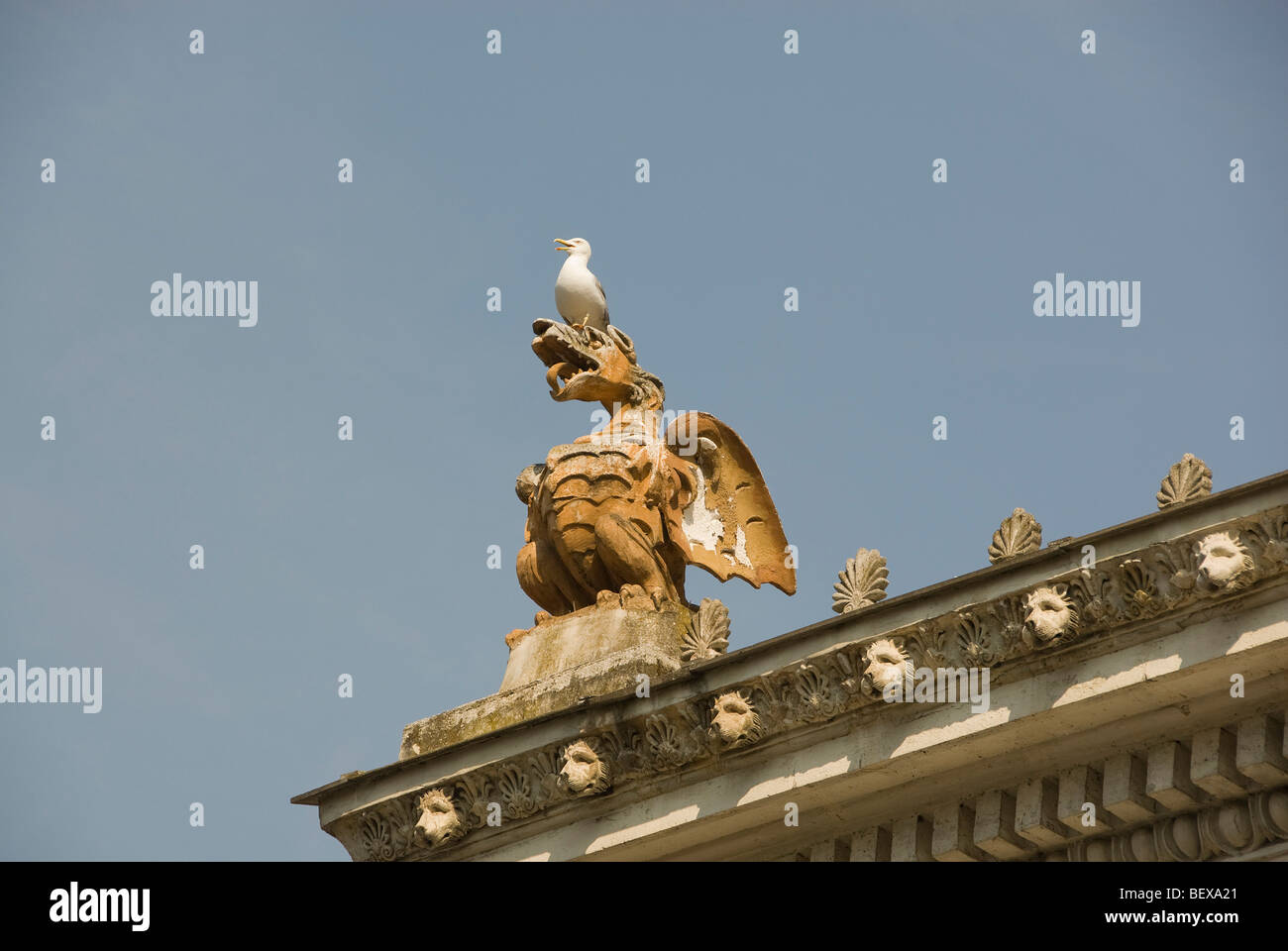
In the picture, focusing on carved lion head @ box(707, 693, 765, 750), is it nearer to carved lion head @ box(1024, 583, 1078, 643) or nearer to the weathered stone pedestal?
the weathered stone pedestal

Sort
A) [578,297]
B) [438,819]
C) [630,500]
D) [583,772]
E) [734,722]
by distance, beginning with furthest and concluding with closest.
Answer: [578,297] < [630,500] < [438,819] < [583,772] < [734,722]

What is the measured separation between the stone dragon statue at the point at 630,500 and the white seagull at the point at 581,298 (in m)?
0.18

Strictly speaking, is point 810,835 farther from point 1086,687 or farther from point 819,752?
point 1086,687

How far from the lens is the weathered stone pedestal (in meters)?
16.0

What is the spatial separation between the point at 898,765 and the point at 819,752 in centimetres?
61

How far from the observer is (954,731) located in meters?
13.6

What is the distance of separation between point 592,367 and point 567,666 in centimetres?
296

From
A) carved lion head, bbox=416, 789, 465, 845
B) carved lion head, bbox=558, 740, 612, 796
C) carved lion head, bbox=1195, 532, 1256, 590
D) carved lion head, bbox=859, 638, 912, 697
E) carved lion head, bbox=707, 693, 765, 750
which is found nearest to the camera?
carved lion head, bbox=1195, 532, 1256, 590

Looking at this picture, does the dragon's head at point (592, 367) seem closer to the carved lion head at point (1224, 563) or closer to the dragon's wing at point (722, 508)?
the dragon's wing at point (722, 508)

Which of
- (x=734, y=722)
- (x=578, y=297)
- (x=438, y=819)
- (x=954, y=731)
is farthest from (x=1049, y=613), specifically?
(x=578, y=297)

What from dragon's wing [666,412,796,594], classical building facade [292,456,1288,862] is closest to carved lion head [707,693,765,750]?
classical building facade [292,456,1288,862]

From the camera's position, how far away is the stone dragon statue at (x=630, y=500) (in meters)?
17.3

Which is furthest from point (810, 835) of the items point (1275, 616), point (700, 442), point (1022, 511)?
point (700, 442)

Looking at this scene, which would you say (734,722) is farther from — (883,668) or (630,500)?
(630,500)
